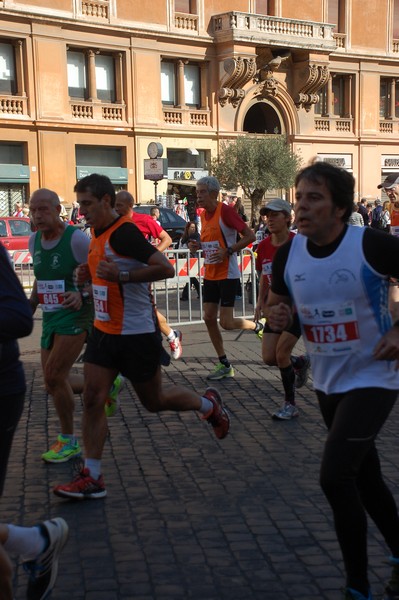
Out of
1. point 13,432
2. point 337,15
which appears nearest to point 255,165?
point 337,15

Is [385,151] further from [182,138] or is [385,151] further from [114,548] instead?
[114,548]

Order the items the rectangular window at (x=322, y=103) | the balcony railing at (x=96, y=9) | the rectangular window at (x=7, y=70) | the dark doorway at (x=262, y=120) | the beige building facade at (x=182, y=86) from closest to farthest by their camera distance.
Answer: the rectangular window at (x=7, y=70)
the beige building facade at (x=182, y=86)
the balcony railing at (x=96, y=9)
the dark doorway at (x=262, y=120)
the rectangular window at (x=322, y=103)

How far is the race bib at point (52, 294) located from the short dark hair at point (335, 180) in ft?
8.60

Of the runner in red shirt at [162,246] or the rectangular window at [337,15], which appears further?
the rectangular window at [337,15]

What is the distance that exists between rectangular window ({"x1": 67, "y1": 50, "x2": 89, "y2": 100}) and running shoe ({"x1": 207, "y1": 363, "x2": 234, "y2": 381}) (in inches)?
1139

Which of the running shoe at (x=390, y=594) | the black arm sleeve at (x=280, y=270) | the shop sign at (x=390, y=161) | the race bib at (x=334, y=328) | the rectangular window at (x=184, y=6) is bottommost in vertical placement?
the running shoe at (x=390, y=594)

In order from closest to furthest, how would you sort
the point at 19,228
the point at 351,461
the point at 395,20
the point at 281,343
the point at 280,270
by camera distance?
the point at 351,461, the point at 280,270, the point at 281,343, the point at 19,228, the point at 395,20

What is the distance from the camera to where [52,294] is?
18.7 feet

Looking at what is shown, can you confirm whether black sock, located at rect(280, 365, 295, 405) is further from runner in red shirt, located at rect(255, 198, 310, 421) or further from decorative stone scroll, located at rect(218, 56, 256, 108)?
decorative stone scroll, located at rect(218, 56, 256, 108)

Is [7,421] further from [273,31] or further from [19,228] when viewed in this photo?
[273,31]

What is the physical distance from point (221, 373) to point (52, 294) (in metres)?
3.48

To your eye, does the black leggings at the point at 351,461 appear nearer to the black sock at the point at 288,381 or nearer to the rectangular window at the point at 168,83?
the black sock at the point at 288,381

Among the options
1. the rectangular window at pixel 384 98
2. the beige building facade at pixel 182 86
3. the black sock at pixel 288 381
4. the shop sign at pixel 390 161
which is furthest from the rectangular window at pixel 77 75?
the black sock at pixel 288 381

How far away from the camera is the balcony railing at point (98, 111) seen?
35344 millimetres
